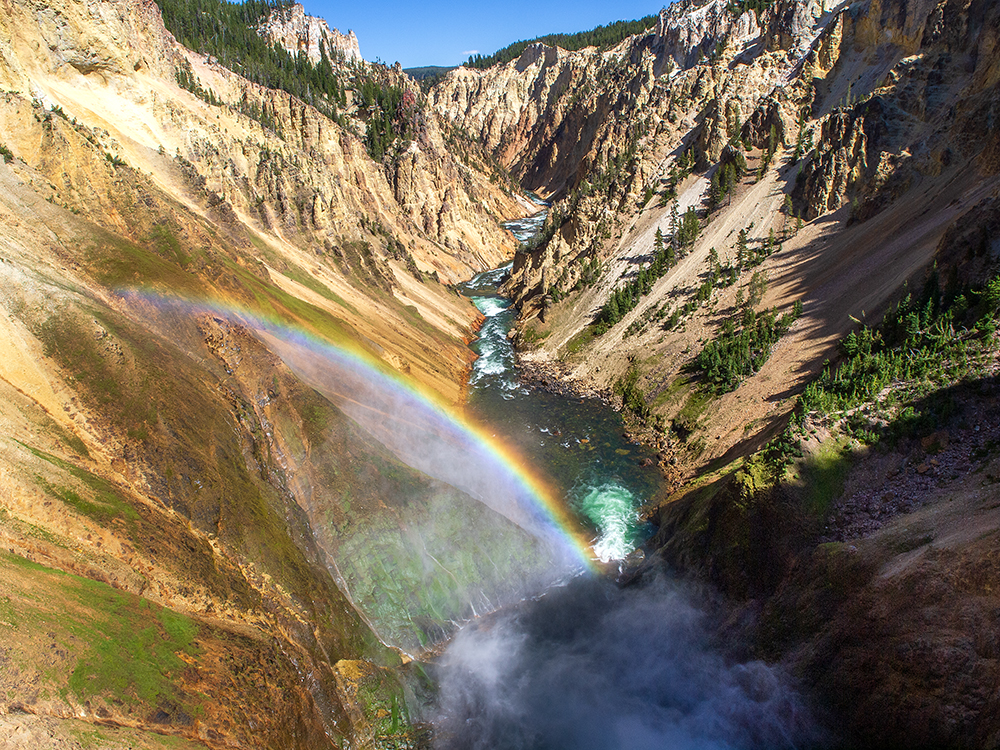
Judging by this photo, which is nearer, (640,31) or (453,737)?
(453,737)

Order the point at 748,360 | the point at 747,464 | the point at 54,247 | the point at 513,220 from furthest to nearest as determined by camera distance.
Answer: the point at 513,220 → the point at 748,360 → the point at 747,464 → the point at 54,247

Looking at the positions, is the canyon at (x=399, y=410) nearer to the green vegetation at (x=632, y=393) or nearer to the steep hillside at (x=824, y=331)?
the steep hillside at (x=824, y=331)

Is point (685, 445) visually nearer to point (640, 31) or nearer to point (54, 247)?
point (54, 247)

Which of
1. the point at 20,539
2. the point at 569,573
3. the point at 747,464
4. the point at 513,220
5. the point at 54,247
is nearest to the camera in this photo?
the point at 20,539

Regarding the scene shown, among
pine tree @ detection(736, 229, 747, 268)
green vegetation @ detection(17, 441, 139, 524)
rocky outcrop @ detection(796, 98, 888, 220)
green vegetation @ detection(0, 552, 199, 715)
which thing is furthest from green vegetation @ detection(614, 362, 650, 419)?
green vegetation @ detection(0, 552, 199, 715)

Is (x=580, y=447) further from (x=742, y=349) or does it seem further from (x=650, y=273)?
(x=650, y=273)

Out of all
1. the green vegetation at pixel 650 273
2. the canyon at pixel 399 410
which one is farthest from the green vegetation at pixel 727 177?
the green vegetation at pixel 650 273

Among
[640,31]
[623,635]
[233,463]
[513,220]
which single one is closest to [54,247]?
[233,463]

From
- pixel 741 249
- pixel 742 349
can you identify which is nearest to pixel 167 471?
pixel 742 349
